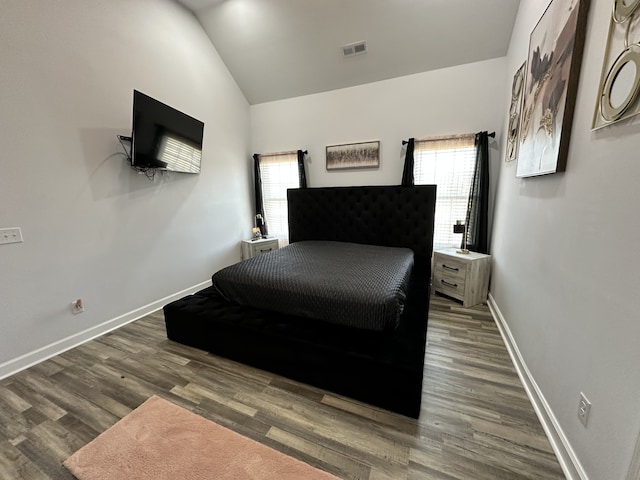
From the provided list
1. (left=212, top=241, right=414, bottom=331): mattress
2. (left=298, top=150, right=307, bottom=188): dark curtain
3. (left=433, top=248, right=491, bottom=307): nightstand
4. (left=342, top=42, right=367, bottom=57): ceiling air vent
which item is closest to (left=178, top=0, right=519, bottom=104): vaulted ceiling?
(left=342, top=42, right=367, bottom=57): ceiling air vent

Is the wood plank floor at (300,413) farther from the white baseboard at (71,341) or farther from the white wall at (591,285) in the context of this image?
the white wall at (591,285)

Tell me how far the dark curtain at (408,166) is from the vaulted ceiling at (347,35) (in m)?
0.94

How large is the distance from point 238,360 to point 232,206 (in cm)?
262

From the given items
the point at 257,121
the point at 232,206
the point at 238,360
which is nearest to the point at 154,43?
the point at 257,121

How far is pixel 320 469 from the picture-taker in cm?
120

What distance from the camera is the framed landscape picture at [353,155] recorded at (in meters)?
3.59

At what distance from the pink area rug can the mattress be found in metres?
0.81

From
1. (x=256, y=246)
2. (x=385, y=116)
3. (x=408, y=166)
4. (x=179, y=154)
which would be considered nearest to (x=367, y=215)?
(x=408, y=166)

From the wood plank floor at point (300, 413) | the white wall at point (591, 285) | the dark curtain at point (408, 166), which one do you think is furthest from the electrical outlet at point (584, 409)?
the dark curtain at point (408, 166)

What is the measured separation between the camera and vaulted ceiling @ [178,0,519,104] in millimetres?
2660

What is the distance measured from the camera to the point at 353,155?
3.71 meters

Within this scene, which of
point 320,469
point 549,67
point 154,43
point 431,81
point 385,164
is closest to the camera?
point 320,469

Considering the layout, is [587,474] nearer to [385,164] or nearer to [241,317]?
[241,317]

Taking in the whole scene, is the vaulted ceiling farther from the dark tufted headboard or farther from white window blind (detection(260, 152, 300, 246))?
the dark tufted headboard
